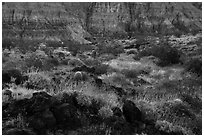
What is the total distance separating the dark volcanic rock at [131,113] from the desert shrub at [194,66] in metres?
7.53

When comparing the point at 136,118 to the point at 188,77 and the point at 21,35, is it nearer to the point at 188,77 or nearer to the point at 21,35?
the point at 188,77

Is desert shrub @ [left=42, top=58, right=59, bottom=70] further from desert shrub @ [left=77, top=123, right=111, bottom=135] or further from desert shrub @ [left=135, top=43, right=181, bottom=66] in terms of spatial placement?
desert shrub @ [left=77, top=123, right=111, bottom=135]

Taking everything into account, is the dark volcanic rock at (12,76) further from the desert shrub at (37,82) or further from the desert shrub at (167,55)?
the desert shrub at (167,55)

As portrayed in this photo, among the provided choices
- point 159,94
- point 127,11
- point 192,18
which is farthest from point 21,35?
point 192,18

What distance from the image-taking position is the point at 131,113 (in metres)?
8.09

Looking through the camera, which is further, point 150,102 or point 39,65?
point 39,65

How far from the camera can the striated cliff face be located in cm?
6594

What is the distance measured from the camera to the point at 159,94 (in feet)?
36.1

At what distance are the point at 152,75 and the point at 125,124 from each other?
7484 mm

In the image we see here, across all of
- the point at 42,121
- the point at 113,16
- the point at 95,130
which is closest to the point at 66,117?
the point at 42,121

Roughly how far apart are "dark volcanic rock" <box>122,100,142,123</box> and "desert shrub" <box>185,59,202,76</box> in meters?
7.53

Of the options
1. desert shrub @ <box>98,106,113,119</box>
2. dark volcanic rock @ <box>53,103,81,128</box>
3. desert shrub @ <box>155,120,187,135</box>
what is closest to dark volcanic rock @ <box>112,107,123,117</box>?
desert shrub @ <box>98,106,113,119</box>

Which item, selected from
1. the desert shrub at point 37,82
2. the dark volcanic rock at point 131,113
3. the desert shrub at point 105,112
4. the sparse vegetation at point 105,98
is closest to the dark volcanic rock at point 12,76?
the sparse vegetation at point 105,98

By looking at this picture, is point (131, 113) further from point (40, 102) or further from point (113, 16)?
point (113, 16)
